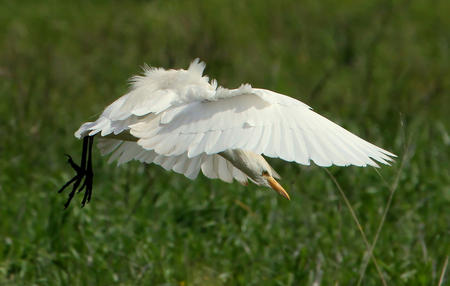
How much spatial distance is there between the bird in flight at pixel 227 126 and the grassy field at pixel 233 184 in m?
0.27

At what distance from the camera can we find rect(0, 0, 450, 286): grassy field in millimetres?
4152

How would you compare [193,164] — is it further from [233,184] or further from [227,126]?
[233,184]

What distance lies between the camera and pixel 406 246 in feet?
14.7

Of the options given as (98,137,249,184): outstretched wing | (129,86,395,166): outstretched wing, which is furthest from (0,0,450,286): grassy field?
(98,137,249,184): outstretched wing

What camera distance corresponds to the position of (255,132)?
10.2ft

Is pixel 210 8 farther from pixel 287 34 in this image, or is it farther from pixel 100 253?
pixel 100 253

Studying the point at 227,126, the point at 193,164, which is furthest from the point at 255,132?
the point at 193,164

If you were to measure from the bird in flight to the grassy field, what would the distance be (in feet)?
0.89

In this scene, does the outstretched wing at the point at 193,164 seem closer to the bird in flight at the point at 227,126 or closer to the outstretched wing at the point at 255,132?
the bird in flight at the point at 227,126

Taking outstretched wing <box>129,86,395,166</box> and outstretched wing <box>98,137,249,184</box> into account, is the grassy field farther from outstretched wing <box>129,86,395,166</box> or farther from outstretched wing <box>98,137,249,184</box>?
outstretched wing <box>98,137,249,184</box>

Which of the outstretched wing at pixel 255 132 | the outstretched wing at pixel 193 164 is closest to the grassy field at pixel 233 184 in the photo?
the outstretched wing at pixel 255 132

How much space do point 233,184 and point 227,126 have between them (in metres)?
1.87

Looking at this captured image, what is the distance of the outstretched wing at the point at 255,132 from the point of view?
3.00 meters

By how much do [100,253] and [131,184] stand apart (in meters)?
0.81
